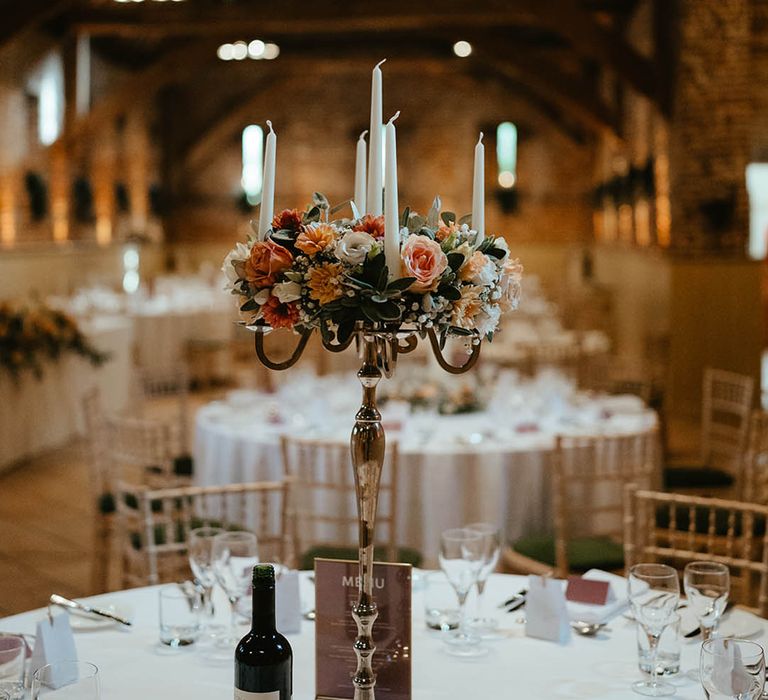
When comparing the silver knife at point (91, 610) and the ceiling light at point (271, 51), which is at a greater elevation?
the ceiling light at point (271, 51)

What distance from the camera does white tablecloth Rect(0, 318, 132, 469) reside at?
741 cm

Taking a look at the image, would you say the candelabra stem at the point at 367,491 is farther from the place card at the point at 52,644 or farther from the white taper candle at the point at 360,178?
the place card at the point at 52,644

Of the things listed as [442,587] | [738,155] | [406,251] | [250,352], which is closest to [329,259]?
[406,251]

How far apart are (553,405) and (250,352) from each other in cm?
595

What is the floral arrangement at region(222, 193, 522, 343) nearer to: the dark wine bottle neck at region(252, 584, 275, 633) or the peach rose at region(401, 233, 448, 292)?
the peach rose at region(401, 233, 448, 292)

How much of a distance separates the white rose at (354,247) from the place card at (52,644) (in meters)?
0.94

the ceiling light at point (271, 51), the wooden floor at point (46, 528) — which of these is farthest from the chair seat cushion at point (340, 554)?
the ceiling light at point (271, 51)

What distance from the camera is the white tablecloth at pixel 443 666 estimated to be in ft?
6.42

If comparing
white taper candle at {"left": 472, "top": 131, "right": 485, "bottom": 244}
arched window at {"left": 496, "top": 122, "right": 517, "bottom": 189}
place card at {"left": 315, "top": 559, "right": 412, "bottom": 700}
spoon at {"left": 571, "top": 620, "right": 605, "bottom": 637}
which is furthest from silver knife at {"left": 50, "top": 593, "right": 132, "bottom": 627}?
arched window at {"left": 496, "top": 122, "right": 517, "bottom": 189}

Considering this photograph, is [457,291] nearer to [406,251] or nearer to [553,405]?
[406,251]

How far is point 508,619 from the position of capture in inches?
92.6

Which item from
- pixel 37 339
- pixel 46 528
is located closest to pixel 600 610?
pixel 46 528

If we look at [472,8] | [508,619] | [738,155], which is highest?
[472,8]

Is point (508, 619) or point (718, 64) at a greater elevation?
point (718, 64)
